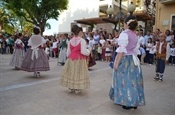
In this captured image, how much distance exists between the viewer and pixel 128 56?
372 cm

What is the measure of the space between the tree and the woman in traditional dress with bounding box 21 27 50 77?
17972 mm

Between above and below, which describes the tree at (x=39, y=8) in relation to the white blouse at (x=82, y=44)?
above

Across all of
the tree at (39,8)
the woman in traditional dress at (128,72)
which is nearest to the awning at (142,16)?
the tree at (39,8)

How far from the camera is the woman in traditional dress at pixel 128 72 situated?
3.60 meters

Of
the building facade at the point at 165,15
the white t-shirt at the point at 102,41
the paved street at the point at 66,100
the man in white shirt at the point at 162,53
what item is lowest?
the paved street at the point at 66,100

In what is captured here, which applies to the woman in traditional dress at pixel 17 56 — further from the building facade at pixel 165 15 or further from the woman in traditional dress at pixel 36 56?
the building facade at pixel 165 15

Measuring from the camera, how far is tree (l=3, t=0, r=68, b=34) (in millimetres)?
23828

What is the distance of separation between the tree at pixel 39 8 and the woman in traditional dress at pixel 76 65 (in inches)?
794

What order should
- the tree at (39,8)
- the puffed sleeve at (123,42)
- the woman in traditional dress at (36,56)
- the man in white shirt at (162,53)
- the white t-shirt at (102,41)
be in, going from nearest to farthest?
the puffed sleeve at (123,42) → the man in white shirt at (162,53) → the woman in traditional dress at (36,56) → the white t-shirt at (102,41) → the tree at (39,8)

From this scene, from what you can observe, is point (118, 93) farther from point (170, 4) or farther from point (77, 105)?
point (170, 4)

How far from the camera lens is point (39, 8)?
962 inches

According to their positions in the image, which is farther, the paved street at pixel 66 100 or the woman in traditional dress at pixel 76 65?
the woman in traditional dress at pixel 76 65

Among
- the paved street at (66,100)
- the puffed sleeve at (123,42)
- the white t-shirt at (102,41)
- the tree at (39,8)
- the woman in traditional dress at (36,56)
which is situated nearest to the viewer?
the puffed sleeve at (123,42)

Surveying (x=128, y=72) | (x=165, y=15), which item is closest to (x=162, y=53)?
(x=128, y=72)
